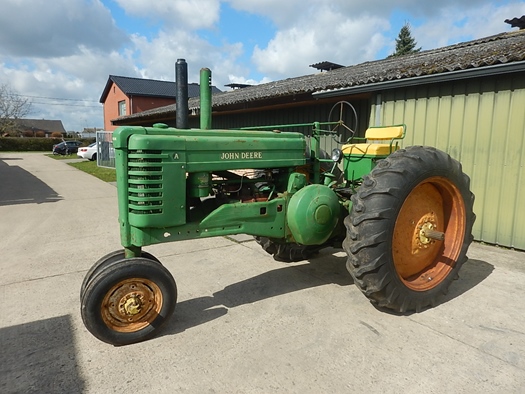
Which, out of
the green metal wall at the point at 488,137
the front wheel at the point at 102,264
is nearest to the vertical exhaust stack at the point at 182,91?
the front wheel at the point at 102,264

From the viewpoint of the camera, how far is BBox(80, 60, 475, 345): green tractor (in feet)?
8.83

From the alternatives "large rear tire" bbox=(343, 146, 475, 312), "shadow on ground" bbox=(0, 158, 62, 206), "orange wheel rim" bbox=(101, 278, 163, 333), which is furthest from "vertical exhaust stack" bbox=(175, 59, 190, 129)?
"shadow on ground" bbox=(0, 158, 62, 206)

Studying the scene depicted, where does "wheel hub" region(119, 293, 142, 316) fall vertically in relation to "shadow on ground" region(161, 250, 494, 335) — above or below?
above

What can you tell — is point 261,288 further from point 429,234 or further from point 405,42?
point 405,42

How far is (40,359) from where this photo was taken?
8.21 feet

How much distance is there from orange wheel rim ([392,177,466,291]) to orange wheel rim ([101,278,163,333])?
1955mm

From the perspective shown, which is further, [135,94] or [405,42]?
[405,42]

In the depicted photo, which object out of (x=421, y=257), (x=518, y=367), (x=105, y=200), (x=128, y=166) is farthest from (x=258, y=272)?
(x=105, y=200)

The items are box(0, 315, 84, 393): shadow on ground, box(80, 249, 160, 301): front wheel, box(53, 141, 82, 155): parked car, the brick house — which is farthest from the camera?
box(53, 141, 82, 155): parked car

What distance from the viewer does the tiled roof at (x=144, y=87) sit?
2825 cm

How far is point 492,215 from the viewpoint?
5199mm

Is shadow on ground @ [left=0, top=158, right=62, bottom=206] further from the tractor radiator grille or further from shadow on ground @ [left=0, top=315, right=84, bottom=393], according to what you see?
the tractor radiator grille

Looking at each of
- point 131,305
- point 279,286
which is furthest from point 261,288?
point 131,305

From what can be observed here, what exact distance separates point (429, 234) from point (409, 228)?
6.6 inches
